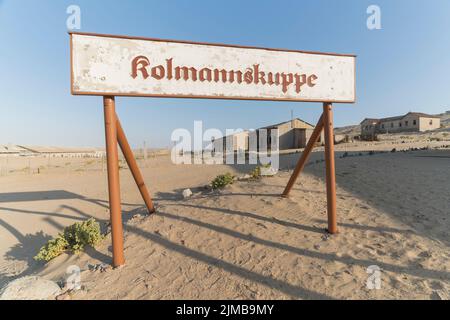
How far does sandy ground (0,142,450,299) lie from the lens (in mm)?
2809

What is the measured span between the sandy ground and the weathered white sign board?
2.57 meters

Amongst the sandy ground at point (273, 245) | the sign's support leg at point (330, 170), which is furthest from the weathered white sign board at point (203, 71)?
the sandy ground at point (273, 245)

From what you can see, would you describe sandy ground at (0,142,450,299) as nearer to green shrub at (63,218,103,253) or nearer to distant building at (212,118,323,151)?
green shrub at (63,218,103,253)

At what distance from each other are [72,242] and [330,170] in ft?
17.8

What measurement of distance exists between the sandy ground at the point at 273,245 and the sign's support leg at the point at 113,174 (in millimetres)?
357

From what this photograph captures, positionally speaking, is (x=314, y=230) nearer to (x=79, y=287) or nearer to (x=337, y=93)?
(x=337, y=93)

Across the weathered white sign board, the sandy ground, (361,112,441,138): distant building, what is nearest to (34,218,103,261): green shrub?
the sandy ground

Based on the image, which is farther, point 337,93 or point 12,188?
point 12,188

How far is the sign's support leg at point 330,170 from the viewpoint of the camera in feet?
13.0

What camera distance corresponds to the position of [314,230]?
163 inches

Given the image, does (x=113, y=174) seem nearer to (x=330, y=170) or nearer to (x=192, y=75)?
(x=192, y=75)

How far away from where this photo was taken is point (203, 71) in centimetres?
356
